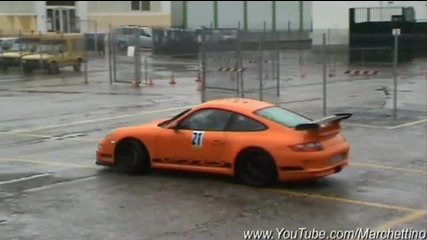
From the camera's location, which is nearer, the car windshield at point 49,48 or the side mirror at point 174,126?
the side mirror at point 174,126

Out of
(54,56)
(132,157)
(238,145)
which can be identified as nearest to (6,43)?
(54,56)

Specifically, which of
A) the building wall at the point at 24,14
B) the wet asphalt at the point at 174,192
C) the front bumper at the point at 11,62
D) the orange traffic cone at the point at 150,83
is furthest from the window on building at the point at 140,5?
the wet asphalt at the point at 174,192

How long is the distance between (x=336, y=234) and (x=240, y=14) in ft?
228

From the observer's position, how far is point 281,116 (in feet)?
41.5

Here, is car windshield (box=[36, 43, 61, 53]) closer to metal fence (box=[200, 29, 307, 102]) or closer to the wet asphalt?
metal fence (box=[200, 29, 307, 102])

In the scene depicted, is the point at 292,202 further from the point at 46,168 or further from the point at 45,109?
the point at 45,109

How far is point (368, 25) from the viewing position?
4778cm

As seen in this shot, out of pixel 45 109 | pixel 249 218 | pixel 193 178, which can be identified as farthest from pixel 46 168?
pixel 45 109

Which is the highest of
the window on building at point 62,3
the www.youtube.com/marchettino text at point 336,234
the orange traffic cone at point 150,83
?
the window on building at point 62,3

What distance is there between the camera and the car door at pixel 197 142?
12.4 metres

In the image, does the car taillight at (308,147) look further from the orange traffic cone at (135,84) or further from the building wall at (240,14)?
the building wall at (240,14)

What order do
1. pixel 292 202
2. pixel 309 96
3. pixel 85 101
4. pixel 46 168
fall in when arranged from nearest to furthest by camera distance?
pixel 292 202 < pixel 46 168 < pixel 85 101 < pixel 309 96

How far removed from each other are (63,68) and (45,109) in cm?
1716

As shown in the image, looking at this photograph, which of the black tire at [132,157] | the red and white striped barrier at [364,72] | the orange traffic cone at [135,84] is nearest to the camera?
the black tire at [132,157]
